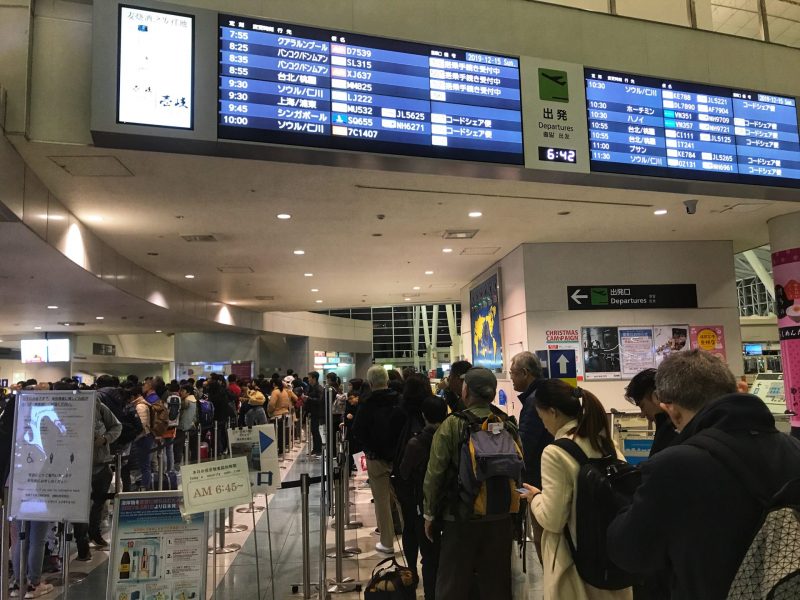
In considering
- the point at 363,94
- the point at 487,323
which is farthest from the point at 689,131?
the point at 487,323

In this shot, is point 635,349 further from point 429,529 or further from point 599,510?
point 599,510

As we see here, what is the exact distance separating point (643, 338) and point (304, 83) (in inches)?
284

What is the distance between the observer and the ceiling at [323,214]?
19.7 ft

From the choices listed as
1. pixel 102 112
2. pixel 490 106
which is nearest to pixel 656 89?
pixel 490 106

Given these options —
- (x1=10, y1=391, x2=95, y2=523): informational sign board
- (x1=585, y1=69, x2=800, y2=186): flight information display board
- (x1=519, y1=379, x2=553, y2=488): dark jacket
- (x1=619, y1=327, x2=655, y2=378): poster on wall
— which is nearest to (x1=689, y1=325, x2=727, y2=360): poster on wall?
(x1=619, y1=327, x2=655, y2=378): poster on wall

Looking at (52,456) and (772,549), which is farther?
(52,456)

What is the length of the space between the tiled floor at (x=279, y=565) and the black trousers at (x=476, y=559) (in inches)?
46.5

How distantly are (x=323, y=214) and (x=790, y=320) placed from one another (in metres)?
6.40

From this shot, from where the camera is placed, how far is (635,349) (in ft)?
32.2

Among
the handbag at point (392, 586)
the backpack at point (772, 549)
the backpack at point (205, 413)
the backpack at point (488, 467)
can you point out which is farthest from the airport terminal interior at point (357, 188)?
the backpack at point (772, 549)

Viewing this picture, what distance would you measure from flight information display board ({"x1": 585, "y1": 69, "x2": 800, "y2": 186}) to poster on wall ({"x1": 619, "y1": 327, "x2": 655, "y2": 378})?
154 inches

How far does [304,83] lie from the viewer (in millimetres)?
4918

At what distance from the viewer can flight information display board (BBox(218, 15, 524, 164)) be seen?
479 cm

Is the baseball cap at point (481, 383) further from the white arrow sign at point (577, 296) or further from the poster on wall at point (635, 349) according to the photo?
the poster on wall at point (635, 349)
